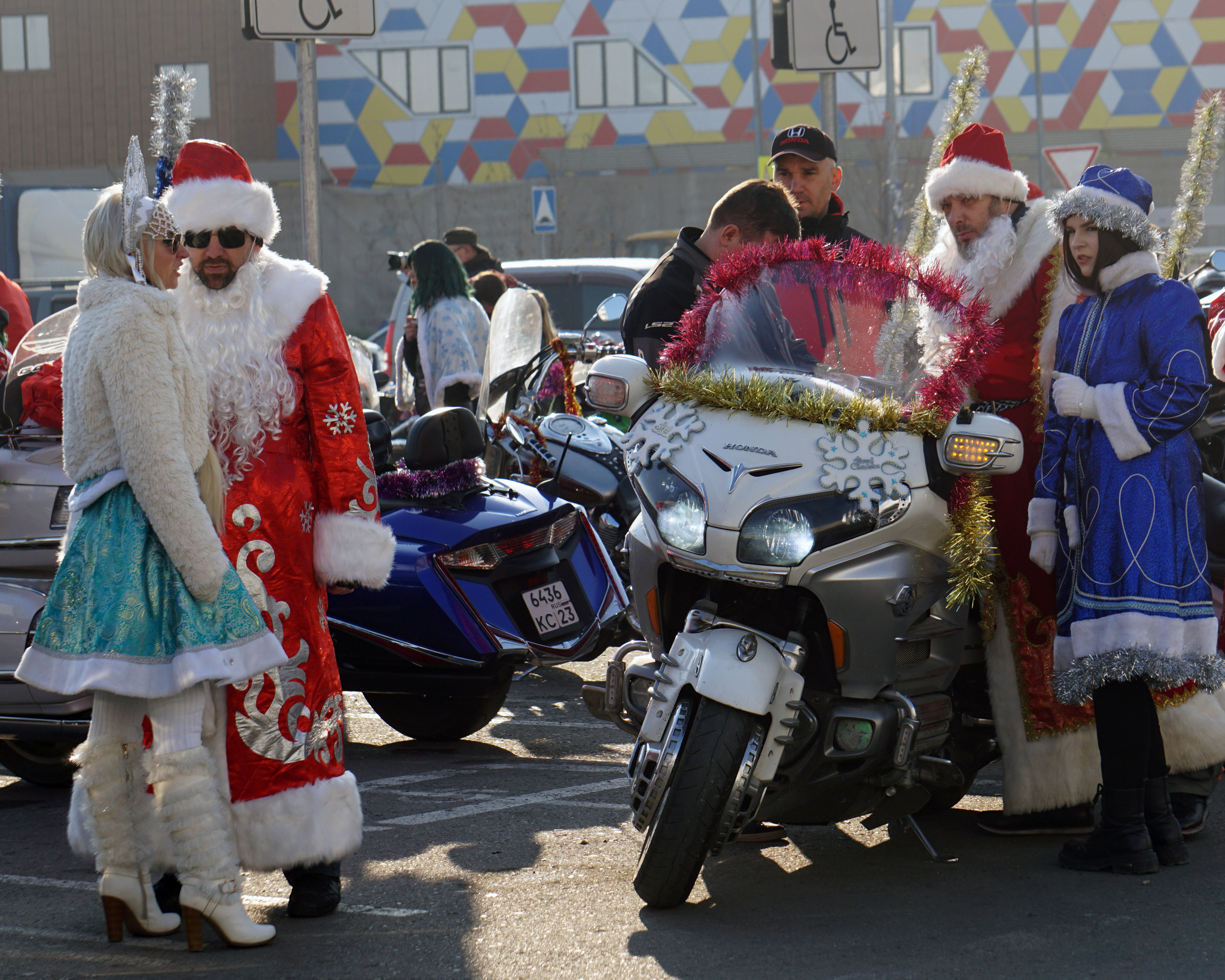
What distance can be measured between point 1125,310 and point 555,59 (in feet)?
98.3

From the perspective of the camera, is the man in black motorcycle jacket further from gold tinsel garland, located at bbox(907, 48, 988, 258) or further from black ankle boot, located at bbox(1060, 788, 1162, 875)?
black ankle boot, located at bbox(1060, 788, 1162, 875)

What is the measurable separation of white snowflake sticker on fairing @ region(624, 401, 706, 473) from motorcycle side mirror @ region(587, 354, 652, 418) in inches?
2.5

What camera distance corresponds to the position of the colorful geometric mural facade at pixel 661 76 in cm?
3216

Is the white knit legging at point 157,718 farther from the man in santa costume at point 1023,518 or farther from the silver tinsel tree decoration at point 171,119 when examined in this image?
the man in santa costume at point 1023,518

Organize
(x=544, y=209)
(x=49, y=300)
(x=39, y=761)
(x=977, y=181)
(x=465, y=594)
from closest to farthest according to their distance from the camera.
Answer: (x=977, y=181)
(x=39, y=761)
(x=465, y=594)
(x=49, y=300)
(x=544, y=209)

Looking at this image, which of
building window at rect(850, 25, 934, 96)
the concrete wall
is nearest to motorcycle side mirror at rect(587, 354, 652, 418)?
the concrete wall

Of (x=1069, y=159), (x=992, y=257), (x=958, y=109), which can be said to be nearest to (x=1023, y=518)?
(x=992, y=257)

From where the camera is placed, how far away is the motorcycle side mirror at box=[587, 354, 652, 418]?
4148 mm

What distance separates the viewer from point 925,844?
13.4ft

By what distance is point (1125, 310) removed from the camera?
426 cm

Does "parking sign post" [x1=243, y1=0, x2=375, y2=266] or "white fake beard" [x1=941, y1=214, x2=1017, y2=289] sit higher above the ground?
"parking sign post" [x1=243, y1=0, x2=375, y2=266]

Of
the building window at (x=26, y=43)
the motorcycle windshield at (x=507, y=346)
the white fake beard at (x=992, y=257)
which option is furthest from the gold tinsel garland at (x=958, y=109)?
the building window at (x=26, y=43)

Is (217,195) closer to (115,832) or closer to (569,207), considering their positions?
(115,832)

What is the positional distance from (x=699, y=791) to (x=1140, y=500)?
151cm
